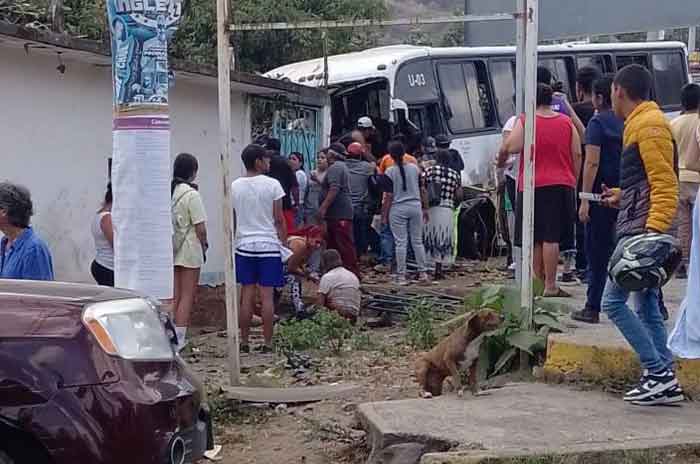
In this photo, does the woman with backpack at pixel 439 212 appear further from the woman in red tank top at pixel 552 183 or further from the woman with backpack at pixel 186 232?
the woman with backpack at pixel 186 232

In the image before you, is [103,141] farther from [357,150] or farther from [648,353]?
[648,353]

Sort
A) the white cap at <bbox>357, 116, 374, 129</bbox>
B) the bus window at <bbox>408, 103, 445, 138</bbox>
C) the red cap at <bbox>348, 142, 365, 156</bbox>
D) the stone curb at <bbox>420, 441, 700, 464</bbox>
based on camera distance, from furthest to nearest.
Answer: the bus window at <bbox>408, 103, 445, 138</bbox>
the white cap at <bbox>357, 116, 374, 129</bbox>
the red cap at <bbox>348, 142, 365, 156</bbox>
the stone curb at <bbox>420, 441, 700, 464</bbox>

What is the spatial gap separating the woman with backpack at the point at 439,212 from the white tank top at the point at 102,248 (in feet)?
20.7

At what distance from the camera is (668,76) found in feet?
69.2

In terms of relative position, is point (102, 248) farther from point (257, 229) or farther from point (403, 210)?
point (403, 210)

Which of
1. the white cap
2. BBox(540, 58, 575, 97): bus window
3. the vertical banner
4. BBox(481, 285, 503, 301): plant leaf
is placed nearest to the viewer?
the vertical banner

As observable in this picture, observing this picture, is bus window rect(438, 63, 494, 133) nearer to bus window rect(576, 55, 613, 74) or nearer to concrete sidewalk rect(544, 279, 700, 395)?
bus window rect(576, 55, 613, 74)

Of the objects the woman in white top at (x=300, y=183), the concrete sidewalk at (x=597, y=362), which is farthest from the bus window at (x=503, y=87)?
the concrete sidewalk at (x=597, y=362)

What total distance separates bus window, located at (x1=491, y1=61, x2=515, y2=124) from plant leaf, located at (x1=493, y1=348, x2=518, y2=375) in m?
12.0

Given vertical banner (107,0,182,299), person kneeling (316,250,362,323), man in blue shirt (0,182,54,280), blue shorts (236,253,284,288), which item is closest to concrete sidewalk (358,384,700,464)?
vertical banner (107,0,182,299)

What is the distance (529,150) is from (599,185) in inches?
57.8

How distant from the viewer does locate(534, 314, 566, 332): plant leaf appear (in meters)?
6.86

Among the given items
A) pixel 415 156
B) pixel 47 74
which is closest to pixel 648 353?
pixel 47 74

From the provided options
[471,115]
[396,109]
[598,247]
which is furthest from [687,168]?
[471,115]
